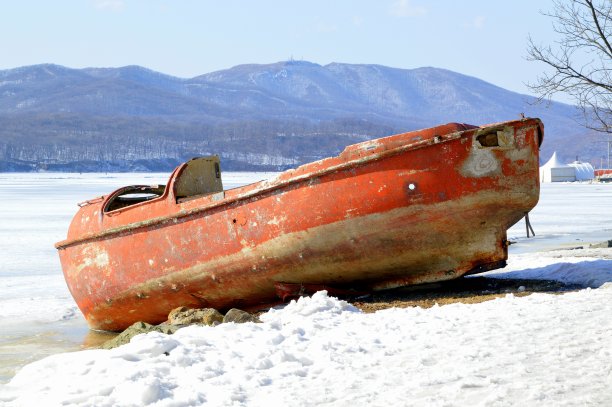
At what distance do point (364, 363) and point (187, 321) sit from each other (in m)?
2.58

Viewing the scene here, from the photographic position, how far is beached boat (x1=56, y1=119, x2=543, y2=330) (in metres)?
7.07

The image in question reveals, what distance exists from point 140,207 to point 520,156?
395cm

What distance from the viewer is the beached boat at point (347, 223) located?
707 cm

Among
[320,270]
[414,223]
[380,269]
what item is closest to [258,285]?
[320,270]

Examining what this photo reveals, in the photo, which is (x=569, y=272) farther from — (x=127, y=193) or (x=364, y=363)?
(x=127, y=193)

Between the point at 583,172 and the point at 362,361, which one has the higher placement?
the point at 583,172

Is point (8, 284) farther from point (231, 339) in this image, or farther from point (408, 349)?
point (408, 349)

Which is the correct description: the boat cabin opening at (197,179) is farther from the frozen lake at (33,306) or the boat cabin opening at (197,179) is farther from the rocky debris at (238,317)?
the rocky debris at (238,317)

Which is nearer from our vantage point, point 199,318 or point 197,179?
point 199,318

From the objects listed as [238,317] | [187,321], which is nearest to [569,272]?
[238,317]

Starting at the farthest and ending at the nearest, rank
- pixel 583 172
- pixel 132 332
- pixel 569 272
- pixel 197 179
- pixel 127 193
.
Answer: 1. pixel 583 172
2. pixel 127 193
3. pixel 197 179
4. pixel 569 272
5. pixel 132 332

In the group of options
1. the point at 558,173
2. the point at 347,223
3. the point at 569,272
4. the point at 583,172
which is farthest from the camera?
the point at 583,172

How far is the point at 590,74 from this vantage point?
576 inches

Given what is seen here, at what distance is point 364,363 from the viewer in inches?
189
